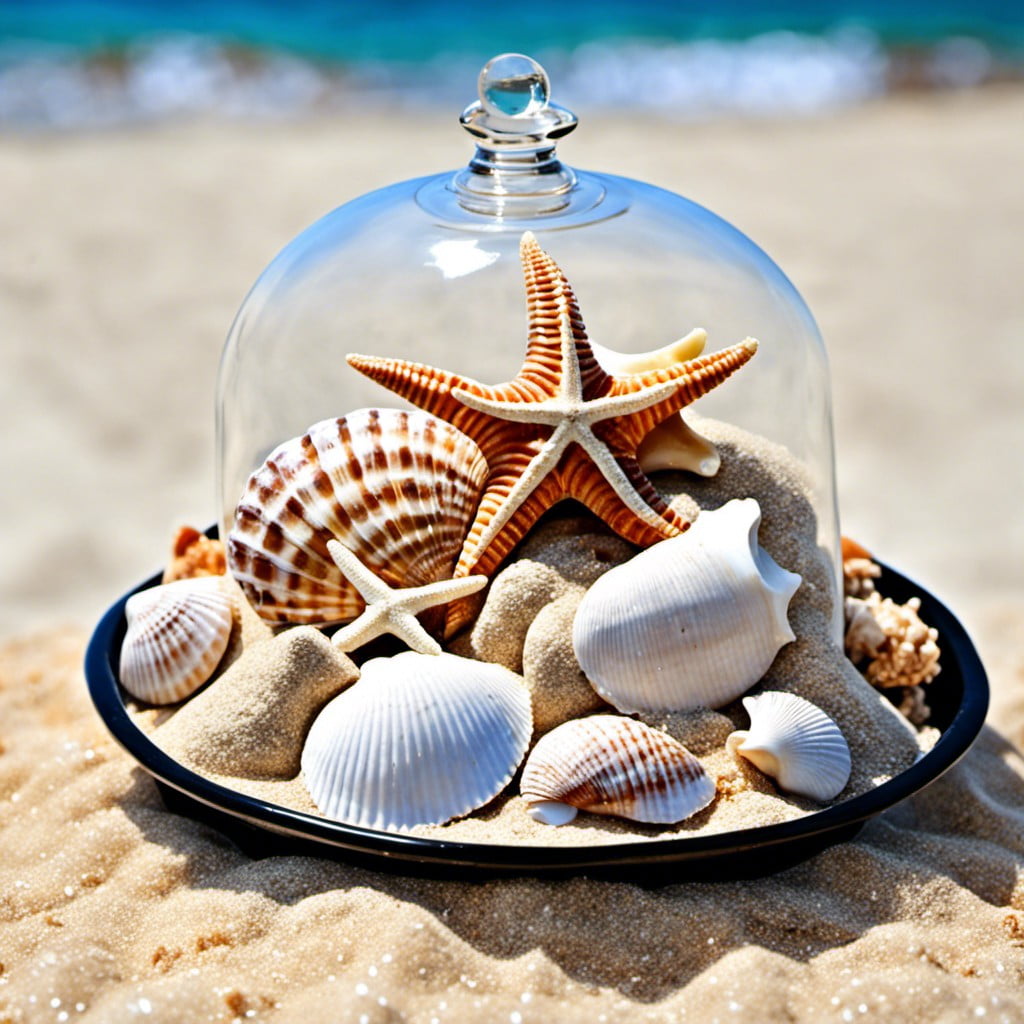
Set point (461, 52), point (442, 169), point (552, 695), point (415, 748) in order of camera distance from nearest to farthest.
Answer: point (415, 748) → point (552, 695) → point (442, 169) → point (461, 52)

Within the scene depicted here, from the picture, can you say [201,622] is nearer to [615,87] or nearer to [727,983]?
[727,983]

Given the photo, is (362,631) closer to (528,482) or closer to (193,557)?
(528,482)

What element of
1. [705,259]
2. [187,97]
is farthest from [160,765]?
[187,97]

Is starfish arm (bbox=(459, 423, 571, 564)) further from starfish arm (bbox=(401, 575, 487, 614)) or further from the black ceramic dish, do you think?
the black ceramic dish

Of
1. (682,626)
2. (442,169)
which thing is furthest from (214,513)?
(442,169)

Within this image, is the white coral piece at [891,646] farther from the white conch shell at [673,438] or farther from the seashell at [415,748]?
the seashell at [415,748]

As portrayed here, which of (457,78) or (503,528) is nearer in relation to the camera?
(503,528)
